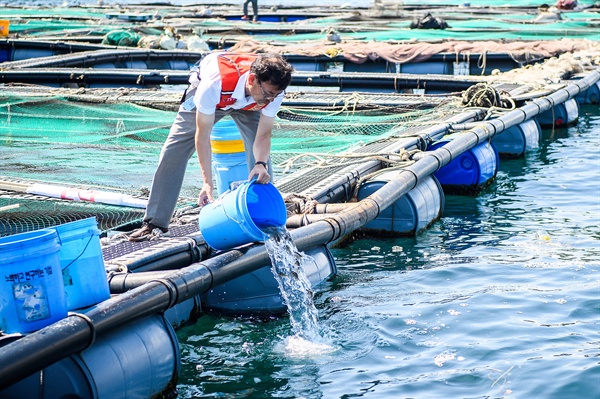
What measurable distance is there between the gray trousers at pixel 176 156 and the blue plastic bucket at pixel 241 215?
1.43 feet

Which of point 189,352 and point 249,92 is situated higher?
point 249,92

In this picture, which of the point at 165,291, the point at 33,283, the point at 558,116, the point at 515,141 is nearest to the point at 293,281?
the point at 165,291

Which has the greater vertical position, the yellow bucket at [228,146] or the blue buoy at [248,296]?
the yellow bucket at [228,146]

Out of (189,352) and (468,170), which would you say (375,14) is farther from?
(189,352)

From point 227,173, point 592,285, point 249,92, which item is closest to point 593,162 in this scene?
point 592,285

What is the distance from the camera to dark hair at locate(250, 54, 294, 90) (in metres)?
5.44

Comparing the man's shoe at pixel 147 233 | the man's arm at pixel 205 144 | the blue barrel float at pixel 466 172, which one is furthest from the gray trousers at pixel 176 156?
the blue barrel float at pixel 466 172

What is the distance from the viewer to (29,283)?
439 centimetres

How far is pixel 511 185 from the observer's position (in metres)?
11.2

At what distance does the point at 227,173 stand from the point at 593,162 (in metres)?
7.02

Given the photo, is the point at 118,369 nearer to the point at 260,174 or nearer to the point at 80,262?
the point at 80,262

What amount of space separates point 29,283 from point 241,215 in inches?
65.8

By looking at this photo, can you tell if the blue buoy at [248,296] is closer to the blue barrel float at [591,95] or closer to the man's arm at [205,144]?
the man's arm at [205,144]

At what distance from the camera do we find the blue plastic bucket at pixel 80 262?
15.7 feet
